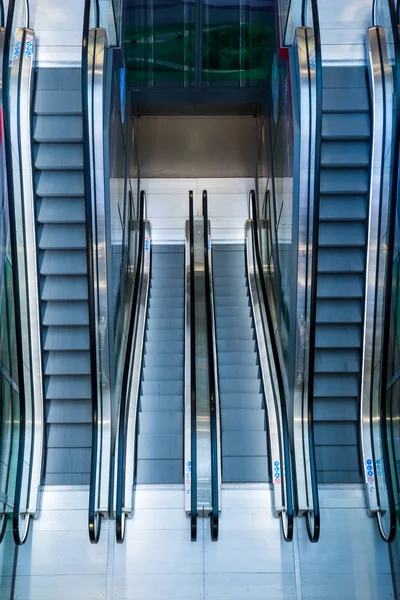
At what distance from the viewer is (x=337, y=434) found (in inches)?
249

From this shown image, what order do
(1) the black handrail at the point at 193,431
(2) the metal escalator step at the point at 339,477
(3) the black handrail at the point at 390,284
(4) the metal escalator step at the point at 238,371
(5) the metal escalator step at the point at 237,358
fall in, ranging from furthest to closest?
(5) the metal escalator step at the point at 237,358 < (4) the metal escalator step at the point at 238,371 < (2) the metal escalator step at the point at 339,477 < (1) the black handrail at the point at 193,431 < (3) the black handrail at the point at 390,284

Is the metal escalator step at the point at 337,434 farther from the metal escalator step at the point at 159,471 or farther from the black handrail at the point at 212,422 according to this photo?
the metal escalator step at the point at 159,471

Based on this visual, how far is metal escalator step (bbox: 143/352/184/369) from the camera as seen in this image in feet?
24.0

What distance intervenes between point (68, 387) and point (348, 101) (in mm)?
3831

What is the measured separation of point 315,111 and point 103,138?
1690 millimetres

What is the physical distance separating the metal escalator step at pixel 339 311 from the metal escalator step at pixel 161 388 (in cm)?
163

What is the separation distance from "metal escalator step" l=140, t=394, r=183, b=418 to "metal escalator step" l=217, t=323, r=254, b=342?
3.55 feet

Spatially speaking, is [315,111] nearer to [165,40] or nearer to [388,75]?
[388,75]

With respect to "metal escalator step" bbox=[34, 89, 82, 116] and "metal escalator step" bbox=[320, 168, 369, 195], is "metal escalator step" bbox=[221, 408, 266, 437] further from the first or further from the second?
"metal escalator step" bbox=[34, 89, 82, 116]

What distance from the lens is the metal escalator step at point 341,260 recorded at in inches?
251

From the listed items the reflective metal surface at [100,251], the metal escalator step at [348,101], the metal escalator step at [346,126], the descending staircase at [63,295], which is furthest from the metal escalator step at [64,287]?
the metal escalator step at [348,101]

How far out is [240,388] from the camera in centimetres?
707

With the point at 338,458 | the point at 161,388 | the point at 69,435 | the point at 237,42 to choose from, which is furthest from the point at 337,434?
the point at 237,42

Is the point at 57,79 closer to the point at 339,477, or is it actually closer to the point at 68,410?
the point at 68,410
